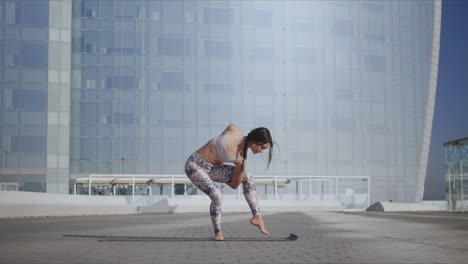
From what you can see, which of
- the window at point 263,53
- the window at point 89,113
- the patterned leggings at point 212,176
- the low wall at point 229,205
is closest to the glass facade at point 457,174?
the low wall at point 229,205

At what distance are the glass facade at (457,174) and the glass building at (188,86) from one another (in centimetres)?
2630

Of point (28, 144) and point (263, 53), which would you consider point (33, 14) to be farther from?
point (263, 53)

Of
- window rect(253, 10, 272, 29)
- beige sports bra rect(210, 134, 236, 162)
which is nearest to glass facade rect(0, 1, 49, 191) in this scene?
window rect(253, 10, 272, 29)

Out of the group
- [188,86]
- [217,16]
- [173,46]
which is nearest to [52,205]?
[188,86]

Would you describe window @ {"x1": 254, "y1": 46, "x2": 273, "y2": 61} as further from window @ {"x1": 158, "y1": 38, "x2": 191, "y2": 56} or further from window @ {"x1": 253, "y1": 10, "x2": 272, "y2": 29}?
window @ {"x1": 158, "y1": 38, "x2": 191, "y2": 56}

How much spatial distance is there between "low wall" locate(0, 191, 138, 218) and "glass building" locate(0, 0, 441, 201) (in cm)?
2319

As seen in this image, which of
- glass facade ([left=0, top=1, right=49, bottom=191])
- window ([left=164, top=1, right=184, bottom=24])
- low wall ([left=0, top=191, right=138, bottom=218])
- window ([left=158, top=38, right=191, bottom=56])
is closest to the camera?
low wall ([left=0, top=191, right=138, bottom=218])

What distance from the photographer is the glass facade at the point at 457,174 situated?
90.3 feet

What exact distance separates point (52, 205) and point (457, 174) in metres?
17.0

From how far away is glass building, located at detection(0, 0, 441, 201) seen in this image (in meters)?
48.5

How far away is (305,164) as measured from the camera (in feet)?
181

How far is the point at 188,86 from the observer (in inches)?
2108

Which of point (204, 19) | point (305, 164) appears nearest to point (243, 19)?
point (204, 19)

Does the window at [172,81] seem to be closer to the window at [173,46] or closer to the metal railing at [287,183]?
the window at [173,46]
